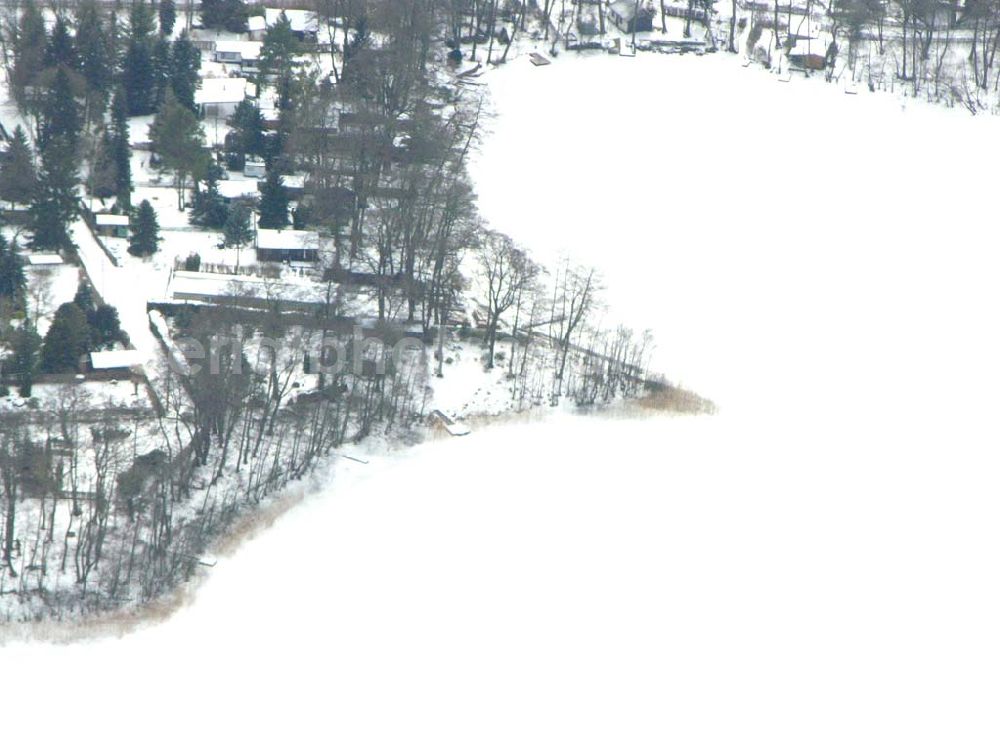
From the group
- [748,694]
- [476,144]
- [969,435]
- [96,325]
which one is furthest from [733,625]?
[476,144]

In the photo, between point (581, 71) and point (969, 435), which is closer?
point (969, 435)

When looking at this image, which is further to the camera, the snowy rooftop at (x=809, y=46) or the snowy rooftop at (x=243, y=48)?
the snowy rooftop at (x=809, y=46)

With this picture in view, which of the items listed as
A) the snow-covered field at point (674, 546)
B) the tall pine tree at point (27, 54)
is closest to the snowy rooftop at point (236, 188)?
the tall pine tree at point (27, 54)

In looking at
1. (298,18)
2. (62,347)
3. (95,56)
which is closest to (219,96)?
(95,56)

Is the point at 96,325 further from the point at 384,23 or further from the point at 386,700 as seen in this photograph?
the point at 384,23

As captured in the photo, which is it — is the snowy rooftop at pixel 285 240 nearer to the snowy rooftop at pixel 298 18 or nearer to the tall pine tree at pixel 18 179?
the tall pine tree at pixel 18 179

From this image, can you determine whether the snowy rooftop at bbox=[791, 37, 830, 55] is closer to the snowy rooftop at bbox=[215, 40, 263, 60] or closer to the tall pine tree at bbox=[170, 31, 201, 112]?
the snowy rooftop at bbox=[215, 40, 263, 60]
